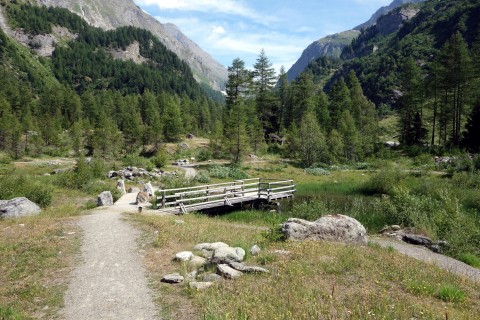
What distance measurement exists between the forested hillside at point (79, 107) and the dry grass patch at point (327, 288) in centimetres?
5994

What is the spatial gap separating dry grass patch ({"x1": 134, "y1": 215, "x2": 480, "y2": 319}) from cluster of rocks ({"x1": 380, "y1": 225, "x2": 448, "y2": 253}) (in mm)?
6294

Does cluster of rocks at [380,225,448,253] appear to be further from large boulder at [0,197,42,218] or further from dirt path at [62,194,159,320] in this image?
large boulder at [0,197,42,218]

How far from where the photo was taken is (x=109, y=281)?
1045 centimetres

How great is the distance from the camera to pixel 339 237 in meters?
16.1

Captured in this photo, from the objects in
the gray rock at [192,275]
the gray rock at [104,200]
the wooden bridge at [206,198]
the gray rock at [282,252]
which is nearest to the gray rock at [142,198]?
the wooden bridge at [206,198]

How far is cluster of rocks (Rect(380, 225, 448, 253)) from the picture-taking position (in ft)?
60.5

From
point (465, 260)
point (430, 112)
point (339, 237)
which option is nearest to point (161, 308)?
point (339, 237)

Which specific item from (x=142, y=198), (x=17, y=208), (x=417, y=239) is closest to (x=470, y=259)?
(x=417, y=239)

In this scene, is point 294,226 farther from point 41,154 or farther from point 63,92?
point 63,92

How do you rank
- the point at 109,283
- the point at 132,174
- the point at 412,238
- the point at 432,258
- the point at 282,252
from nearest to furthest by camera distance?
the point at 109,283 < the point at 282,252 < the point at 432,258 < the point at 412,238 < the point at 132,174

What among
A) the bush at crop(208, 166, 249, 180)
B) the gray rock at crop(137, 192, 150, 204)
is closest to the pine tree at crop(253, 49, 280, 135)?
the bush at crop(208, 166, 249, 180)

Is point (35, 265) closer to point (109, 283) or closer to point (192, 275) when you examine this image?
point (109, 283)

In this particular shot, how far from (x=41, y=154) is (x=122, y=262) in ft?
224

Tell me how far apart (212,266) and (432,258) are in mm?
11158
